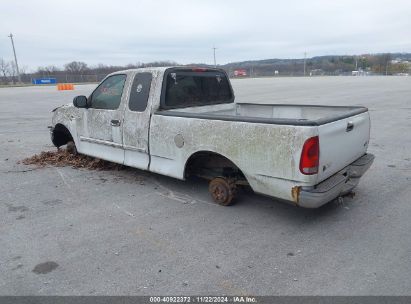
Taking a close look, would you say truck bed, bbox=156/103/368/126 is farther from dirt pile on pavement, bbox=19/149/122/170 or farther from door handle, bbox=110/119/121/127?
dirt pile on pavement, bbox=19/149/122/170

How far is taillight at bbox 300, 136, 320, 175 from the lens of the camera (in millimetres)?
3672

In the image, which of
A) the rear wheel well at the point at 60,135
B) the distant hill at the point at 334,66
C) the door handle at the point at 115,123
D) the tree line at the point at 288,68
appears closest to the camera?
the door handle at the point at 115,123

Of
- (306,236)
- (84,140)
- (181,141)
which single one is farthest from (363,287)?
(84,140)

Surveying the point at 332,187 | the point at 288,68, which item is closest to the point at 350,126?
the point at 332,187

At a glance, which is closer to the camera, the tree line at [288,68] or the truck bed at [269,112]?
the truck bed at [269,112]

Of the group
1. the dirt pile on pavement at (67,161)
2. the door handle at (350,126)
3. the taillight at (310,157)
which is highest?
the door handle at (350,126)

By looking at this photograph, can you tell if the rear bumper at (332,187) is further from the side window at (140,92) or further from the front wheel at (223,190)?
the side window at (140,92)

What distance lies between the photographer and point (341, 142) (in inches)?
166

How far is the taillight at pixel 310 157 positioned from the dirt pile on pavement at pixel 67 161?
159 inches

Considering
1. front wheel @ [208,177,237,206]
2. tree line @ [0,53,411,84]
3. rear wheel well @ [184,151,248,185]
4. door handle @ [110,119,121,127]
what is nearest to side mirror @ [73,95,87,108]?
door handle @ [110,119,121,127]

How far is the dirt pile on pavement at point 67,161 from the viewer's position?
6.93 meters

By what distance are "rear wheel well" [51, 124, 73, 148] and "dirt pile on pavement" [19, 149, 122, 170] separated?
24 cm

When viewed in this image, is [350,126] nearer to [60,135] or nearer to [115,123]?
[115,123]

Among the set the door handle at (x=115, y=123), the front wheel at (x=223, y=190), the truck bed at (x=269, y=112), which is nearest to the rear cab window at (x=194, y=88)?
the truck bed at (x=269, y=112)
